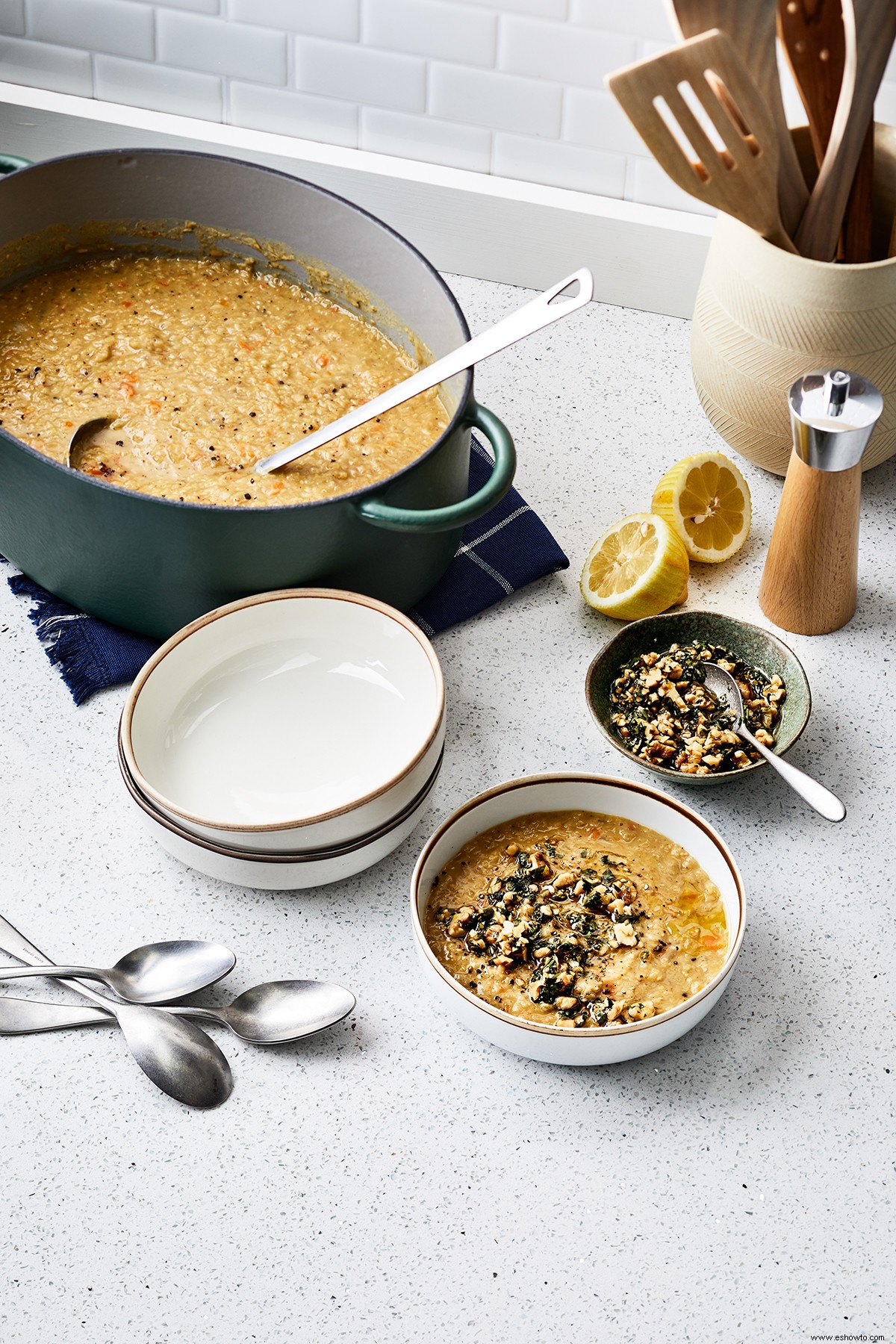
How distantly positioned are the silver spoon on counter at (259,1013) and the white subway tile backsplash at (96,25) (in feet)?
4.01

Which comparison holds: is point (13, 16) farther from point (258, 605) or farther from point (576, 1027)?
point (576, 1027)

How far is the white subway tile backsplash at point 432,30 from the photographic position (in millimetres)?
1479

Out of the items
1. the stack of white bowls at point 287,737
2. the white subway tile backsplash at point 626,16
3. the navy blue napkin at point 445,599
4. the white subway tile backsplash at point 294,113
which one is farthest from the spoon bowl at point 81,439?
the white subway tile backsplash at point 626,16

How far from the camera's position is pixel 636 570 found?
1.21 m

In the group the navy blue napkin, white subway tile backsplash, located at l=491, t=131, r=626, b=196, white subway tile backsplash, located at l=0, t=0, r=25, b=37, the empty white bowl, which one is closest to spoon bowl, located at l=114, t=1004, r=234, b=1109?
the empty white bowl

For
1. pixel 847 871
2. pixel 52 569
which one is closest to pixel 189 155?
pixel 52 569

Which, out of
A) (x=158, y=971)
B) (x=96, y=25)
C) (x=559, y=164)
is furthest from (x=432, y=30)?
(x=158, y=971)

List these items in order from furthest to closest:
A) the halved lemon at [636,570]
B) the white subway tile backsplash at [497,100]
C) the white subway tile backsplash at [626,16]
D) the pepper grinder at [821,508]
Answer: the white subway tile backsplash at [497,100] < the white subway tile backsplash at [626,16] < the halved lemon at [636,570] < the pepper grinder at [821,508]

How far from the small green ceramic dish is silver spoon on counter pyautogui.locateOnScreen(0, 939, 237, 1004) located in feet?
1.21

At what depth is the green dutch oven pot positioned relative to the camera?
42.8 inches

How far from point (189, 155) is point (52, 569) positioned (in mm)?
481

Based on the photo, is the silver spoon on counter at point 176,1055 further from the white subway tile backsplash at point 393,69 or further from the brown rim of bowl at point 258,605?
the white subway tile backsplash at point 393,69

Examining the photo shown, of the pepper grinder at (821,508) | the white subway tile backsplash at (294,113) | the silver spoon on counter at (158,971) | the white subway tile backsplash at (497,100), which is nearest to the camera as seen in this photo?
the silver spoon on counter at (158,971)

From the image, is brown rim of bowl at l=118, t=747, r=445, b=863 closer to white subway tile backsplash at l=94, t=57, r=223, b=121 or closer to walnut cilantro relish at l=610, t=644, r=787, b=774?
walnut cilantro relish at l=610, t=644, r=787, b=774
